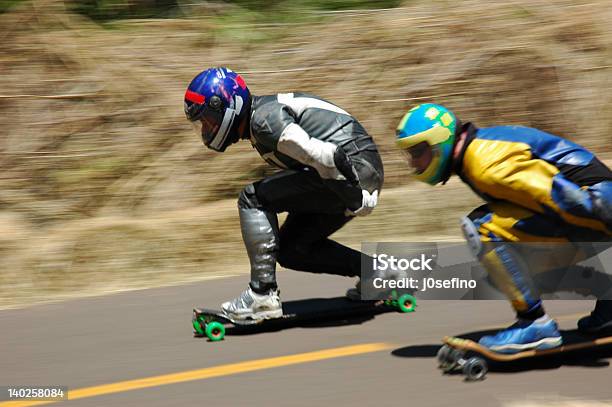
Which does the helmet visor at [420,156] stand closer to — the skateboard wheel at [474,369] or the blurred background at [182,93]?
the skateboard wheel at [474,369]

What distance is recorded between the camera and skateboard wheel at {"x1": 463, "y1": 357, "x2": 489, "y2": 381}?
517 centimetres

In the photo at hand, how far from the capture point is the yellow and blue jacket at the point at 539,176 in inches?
203

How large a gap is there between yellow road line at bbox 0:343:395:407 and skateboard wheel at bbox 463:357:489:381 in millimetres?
922

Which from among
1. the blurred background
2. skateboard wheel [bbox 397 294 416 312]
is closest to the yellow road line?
skateboard wheel [bbox 397 294 416 312]

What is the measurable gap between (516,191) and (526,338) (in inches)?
30.4

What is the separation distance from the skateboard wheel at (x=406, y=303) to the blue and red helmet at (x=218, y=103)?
1.59m

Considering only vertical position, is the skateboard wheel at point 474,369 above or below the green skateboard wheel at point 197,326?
above

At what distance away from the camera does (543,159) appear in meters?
5.28

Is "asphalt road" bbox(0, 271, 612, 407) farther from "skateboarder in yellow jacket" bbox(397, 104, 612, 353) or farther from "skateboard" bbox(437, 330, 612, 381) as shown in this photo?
"skateboarder in yellow jacket" bbox(397, 104, 612, 353)

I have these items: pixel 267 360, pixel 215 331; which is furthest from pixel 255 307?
pixel 267 360

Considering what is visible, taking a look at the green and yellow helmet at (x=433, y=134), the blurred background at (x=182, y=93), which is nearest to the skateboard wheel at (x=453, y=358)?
the green and yellow helmet at (x=433, y=134)

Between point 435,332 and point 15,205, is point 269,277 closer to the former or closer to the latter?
point 435,332

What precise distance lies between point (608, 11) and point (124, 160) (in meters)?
6.43

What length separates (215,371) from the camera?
228 inches
